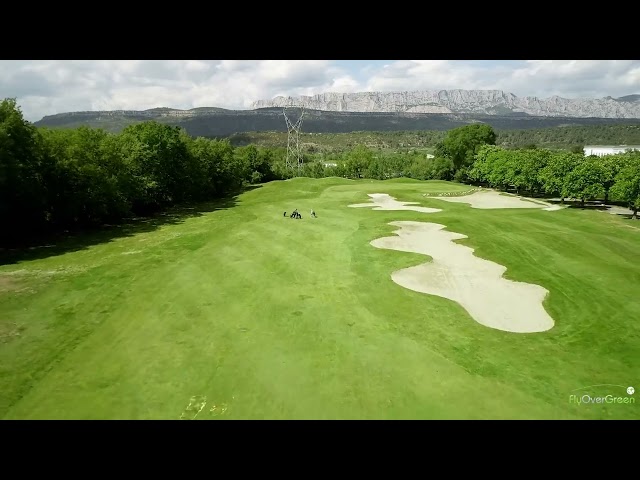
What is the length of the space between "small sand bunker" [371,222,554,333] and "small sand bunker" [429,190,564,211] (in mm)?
25031

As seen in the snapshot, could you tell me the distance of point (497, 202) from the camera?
176 feet

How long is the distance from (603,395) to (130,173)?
42430mm

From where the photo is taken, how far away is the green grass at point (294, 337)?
37.5ft

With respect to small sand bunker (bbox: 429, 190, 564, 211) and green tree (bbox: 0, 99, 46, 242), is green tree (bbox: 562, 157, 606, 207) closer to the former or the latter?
small sand bunker (bbox: 429, 190, 564, 211)

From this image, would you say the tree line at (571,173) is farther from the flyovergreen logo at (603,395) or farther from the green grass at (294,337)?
the flyovergreen logo at (603,395)

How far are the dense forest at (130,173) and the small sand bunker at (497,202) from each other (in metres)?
2.97

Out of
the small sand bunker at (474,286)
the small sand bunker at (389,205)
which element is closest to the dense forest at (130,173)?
the small sand bunker at (389,205)

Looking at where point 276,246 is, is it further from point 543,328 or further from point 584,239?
point 584,239

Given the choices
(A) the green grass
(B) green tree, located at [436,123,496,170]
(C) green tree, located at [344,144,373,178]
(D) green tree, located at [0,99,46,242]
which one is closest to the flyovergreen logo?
(A) the green grass

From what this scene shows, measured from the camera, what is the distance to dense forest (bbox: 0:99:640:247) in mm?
29625

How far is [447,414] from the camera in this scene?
1080 centimetres

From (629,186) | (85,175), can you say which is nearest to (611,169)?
(629,186)

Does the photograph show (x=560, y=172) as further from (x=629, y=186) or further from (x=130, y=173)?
(x=130, y=173)
